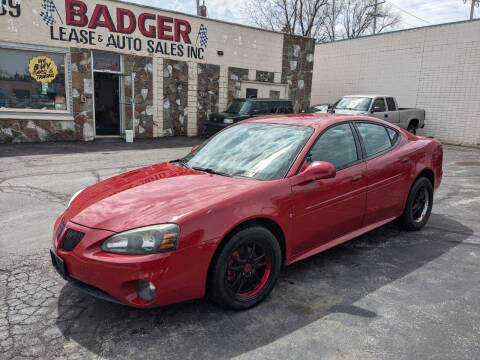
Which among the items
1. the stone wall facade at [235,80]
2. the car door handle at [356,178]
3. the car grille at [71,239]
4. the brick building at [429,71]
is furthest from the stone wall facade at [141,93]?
the car grille at [71,239]

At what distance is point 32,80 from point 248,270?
12.3 meters

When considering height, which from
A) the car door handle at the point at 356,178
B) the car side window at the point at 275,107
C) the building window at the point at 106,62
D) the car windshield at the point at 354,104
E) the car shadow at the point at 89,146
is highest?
the building window at the point at 106,62

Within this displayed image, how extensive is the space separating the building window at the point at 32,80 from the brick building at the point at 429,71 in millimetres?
14878

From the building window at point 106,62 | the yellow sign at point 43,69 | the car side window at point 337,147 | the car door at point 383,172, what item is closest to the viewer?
the car side window at point 337,147

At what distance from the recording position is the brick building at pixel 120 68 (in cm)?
1219

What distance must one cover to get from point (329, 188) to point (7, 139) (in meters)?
12.2

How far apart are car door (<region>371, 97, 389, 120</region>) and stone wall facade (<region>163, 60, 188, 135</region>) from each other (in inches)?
288

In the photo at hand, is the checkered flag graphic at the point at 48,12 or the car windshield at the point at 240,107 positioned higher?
the checkered flag graphic at the point at 48,12

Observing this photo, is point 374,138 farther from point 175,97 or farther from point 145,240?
point 175,97

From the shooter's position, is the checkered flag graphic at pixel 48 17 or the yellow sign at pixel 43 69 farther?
the yellow sign at pixel 43 69

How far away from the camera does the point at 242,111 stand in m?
13.8

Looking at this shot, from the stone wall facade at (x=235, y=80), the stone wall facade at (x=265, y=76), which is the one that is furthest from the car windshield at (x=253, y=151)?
the stone wall facade at (x=265, y=76)

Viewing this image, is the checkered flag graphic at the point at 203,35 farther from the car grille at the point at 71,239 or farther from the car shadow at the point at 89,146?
the car grille at the point at 71,239

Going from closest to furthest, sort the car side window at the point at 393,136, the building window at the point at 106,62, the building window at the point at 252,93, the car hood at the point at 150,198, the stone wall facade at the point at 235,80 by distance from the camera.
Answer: the car hood at the point at 150,198
the car side window at the point at 393,136
the building window at the point at 106,62
the stone wall facade at the point at 235,80
the building window at the point at 252,93
